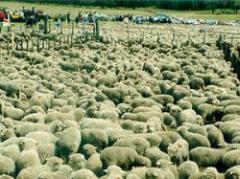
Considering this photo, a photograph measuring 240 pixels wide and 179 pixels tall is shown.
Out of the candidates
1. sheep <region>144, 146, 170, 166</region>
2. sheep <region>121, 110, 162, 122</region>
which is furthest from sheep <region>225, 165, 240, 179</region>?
sheep <region>121, 110, 162, 122</region>

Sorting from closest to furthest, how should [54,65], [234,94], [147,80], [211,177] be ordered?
1. [211,177]
2. [234,94]
3. [147,80]
4. [54,65]

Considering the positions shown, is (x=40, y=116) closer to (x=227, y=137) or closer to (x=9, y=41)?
(x=227, y=137)

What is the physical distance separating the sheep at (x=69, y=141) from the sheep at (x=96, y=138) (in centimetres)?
11

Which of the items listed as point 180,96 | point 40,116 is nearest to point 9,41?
point 180,96

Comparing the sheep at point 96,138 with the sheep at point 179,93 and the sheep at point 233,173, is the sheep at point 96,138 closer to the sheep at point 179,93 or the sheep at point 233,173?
the sheep at point 233,173

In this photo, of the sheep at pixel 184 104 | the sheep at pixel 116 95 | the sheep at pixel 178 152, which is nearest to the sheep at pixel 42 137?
the sheep at pixel 178 152

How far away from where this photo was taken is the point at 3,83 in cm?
1614

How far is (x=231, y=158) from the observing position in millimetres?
9672

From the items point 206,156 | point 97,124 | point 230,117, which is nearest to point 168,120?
point 230,117

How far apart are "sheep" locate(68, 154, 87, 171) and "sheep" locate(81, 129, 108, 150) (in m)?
0.86

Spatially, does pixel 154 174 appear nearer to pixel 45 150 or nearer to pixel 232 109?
pixel 45 150

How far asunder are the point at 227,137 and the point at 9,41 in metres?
18.8

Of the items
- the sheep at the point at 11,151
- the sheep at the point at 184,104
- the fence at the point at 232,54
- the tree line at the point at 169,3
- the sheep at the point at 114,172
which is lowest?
the tree line at the point at 169,3

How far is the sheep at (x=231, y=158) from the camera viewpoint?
9625mm
